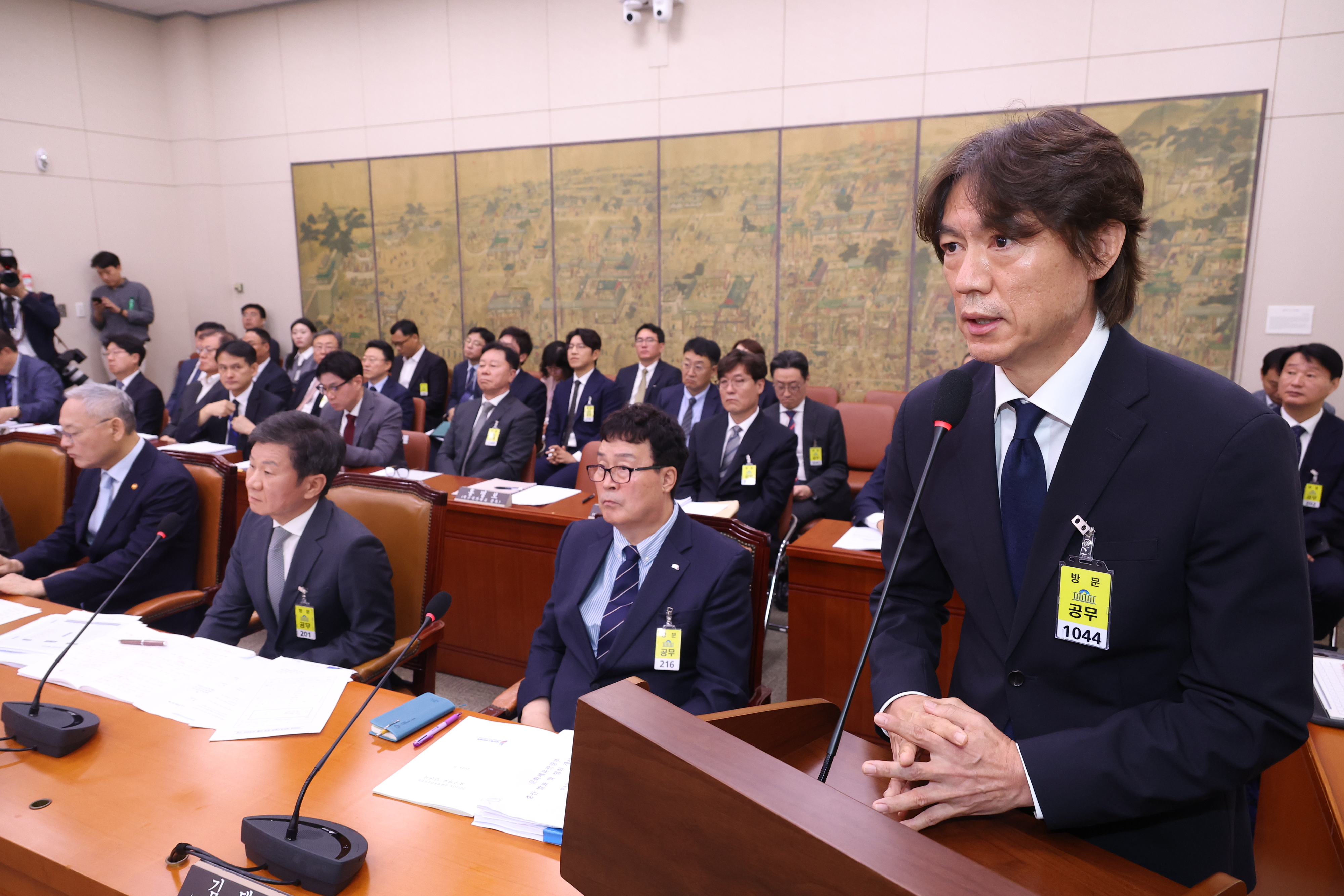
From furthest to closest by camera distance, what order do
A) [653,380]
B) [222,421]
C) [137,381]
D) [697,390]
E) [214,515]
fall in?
[653,380], [137,381], [697,390], [222,421], [214,515]

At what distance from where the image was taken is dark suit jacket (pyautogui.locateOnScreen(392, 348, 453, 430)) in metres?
7.22

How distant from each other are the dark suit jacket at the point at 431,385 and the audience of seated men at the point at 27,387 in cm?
193

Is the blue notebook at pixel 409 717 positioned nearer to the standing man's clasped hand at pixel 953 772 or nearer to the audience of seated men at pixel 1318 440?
the standing man's clasped hand at pixel 953 772

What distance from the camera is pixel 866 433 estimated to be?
5.59 m

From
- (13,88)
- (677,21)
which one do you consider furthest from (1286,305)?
(13,88)

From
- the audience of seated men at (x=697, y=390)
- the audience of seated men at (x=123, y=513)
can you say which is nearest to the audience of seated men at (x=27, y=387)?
the audience of seated men at (x=123, y=513)

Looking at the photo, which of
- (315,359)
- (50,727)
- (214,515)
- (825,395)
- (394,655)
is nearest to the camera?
(50,727)

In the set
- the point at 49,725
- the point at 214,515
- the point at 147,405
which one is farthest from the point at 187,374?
the point at 49,725

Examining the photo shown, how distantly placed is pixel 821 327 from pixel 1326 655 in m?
4.80

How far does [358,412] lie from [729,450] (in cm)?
233

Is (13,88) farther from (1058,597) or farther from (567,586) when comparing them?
(1058,597)

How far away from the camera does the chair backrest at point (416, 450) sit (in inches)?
182

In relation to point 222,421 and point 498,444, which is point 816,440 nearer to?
point 498,444

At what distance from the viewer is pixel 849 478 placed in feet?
17.3
